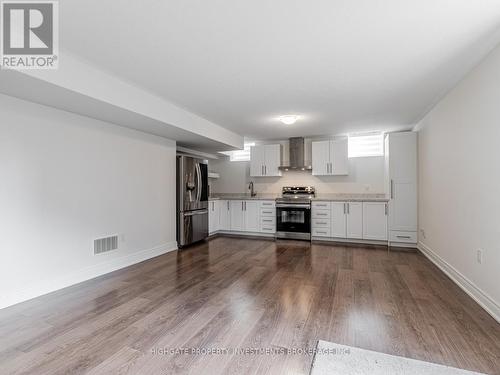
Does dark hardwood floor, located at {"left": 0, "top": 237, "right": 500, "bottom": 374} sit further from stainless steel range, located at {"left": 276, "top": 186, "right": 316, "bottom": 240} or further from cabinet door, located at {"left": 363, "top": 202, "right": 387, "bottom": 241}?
stainless steel range, located at {"left": 276, "top": 186, "right": 316, "bottom": 240}

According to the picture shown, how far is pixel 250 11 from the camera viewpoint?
172 centimetres

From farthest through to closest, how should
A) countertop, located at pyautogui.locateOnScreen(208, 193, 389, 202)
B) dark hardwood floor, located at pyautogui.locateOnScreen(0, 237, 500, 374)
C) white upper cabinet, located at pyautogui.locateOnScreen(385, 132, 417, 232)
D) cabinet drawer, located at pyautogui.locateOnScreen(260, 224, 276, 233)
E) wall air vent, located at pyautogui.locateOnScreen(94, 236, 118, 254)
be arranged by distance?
cabinet drawer, located at pyautogui.locateOnScreen(260, 224, 276, 233) < countertop, located at pyautogui.locateOnScreen(208, 193, 389, 202) < white upper cabinet, located at pyautogui.locateOnScreen(385, 132, 417, 232) < wall air vent, located at pyautogui.locateOnScreen(94, 236, 118, 254) < dark hardwood floor, located at pyautogui.locateOnScreen(0, 237, 500, 374)

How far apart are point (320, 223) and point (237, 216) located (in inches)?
75.1

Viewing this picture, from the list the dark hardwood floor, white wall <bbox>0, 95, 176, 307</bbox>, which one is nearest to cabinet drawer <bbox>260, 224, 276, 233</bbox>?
the dark hardwood floor

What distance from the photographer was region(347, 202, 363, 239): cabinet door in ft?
16.5

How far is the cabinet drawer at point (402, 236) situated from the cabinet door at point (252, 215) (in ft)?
8.85

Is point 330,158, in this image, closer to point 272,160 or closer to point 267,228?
point 272,160

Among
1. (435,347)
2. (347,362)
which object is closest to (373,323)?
(435,347)

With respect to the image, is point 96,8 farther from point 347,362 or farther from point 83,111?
point 347,362

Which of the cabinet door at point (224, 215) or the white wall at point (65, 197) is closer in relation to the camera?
the white wall at point (65, 197)

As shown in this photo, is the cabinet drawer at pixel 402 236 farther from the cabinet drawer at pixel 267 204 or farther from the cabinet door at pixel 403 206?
the cabinet drawer at pixel 267 204

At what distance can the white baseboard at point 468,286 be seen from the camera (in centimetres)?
217

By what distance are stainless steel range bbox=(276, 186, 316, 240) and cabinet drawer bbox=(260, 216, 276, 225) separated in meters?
0.13

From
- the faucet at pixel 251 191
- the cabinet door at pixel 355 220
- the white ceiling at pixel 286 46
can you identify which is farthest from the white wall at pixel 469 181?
the faucet at pixel 251 191
